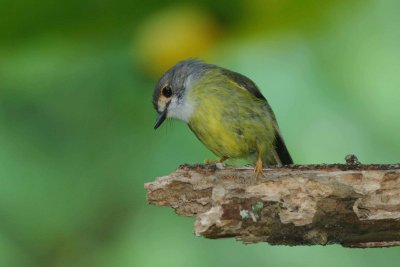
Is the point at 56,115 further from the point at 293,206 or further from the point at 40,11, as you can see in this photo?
the point at 293,206

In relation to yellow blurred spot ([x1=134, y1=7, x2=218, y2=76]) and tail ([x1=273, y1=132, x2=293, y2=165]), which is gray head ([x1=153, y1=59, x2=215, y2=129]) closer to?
tail ([x1=273, y1=132, x2=293, y2=165])

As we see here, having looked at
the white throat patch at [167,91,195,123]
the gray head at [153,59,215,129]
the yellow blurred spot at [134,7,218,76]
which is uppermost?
the yellow blurred spot at [134,7,218,76]

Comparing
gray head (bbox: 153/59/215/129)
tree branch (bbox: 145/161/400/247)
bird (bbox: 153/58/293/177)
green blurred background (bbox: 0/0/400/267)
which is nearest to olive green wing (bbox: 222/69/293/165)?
bird (bbox: 153/58/293/177)

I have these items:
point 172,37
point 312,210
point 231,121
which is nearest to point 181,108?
point 231,121

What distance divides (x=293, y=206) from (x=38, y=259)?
9.31 feet

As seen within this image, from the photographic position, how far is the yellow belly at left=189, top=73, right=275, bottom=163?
163 inches

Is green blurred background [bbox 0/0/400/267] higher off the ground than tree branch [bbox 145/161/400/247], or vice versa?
green blurred background [bbox 0/0/400/267]

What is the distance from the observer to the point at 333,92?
520 centimetres

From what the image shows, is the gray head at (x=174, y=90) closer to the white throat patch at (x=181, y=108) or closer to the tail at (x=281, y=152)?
the white throat patch at (x=181, y=108)

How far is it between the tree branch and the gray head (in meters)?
1.21

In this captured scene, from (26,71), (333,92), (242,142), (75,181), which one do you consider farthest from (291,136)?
(26,71)

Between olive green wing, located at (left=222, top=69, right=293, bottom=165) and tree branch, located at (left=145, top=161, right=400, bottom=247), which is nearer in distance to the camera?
tree branch, located at (left=145, top=161, right=400, bottom=247)

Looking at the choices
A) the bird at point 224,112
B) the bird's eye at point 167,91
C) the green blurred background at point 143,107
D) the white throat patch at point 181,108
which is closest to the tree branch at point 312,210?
the bird at point 224,112

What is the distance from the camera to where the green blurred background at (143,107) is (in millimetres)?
5020
